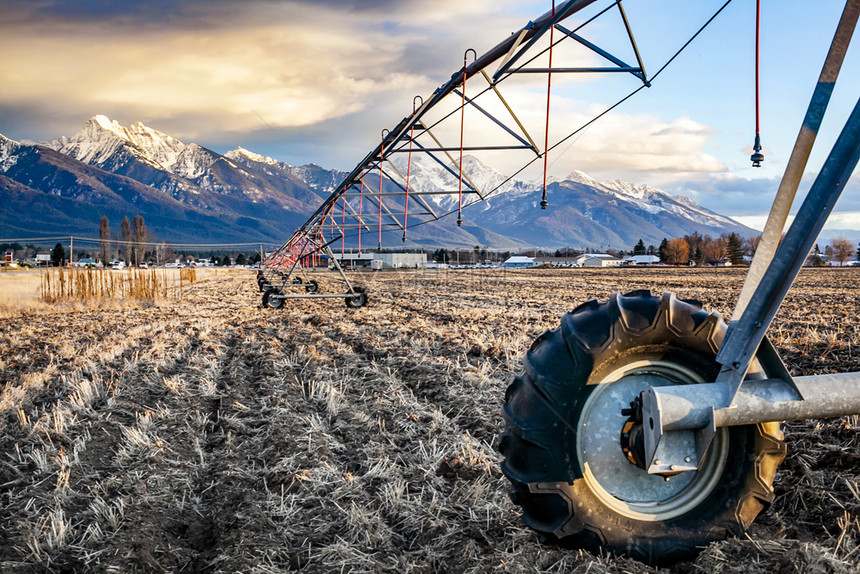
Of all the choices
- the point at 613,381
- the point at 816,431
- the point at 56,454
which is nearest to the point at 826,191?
the point at 613,381

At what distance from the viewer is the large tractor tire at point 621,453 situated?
291 centimetres

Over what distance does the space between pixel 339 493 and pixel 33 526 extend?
207 centimetres

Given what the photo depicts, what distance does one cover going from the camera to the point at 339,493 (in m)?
4.46

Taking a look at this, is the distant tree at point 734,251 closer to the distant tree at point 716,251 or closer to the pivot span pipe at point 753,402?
the distant tree at point 716,251

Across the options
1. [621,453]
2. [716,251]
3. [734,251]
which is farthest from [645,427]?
[716,251]

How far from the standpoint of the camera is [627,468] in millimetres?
3000

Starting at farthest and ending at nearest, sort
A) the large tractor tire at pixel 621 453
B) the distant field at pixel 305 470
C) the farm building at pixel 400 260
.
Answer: the farm building at pixel 400 260 → the distant field at pixel 305 470 → the large tractor tire at pixel 621 453

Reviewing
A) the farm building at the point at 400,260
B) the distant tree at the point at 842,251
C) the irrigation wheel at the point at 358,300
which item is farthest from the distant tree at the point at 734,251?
the irrigation wheel at the point at 358,300

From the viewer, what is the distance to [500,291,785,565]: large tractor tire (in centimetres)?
291

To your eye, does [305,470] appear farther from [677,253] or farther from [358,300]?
[677,253]

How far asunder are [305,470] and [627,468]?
2.77m

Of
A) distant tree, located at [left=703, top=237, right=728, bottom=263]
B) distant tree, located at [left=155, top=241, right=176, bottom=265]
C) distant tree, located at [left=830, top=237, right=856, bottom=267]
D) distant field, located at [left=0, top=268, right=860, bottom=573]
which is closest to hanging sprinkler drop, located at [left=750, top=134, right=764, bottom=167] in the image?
distant field, located at [left=0, top=268, right=860, bottom=573]

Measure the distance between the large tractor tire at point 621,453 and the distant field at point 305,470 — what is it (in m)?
0.23

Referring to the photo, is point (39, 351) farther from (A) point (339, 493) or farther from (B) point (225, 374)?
(A) point (339, 493)
